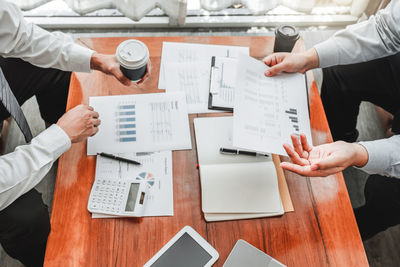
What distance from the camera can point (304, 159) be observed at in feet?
3.29

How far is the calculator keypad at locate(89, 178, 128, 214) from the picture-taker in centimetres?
94

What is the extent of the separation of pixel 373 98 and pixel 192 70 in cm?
77

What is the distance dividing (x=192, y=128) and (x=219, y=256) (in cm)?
39

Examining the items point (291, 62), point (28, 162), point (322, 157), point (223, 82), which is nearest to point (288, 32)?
point (291, 62)

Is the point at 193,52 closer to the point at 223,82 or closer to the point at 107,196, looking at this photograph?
the point at 223,82

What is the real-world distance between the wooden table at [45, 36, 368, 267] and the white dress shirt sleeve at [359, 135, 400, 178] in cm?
12

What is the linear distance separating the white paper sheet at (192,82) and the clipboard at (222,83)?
Answer: 0.06ft

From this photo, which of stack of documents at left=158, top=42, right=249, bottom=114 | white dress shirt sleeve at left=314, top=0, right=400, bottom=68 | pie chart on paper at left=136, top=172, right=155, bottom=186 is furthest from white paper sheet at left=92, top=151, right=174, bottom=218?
white dress shirt sleeve at left=314, top=0, right=400, bottom=68

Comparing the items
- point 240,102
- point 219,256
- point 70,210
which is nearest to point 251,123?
point 240,102

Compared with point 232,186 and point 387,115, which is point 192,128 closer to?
point 232,186

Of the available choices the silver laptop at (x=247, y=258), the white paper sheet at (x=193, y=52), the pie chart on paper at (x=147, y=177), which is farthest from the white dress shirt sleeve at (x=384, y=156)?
the pie chart on paper at (x=147, y=177)

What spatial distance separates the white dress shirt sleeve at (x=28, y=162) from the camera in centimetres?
91

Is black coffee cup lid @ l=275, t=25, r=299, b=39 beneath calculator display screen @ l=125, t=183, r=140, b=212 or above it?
above

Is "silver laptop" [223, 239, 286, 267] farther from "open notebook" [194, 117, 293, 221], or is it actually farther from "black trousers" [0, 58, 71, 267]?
"black trousers" [0, 58, 71, 267]
